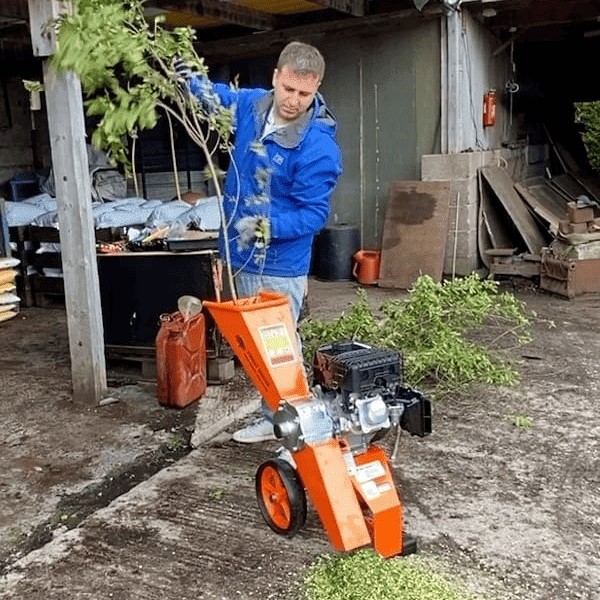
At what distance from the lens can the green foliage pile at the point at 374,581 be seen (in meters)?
2.17

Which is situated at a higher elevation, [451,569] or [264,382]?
[264,382]

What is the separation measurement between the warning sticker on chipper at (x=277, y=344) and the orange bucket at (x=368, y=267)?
4796mm

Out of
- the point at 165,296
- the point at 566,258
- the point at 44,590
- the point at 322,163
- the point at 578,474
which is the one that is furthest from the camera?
the point at 566,258

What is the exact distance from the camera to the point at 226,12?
6.35 meters

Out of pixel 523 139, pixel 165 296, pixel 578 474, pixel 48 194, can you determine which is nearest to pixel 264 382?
pixel 578 474

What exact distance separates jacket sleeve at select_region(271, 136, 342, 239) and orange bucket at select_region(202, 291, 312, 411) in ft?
1.23

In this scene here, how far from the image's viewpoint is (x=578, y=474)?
3041 mm

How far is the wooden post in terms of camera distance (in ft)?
12.1

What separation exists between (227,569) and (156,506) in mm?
536

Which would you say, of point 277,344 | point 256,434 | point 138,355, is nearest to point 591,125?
point 138,355

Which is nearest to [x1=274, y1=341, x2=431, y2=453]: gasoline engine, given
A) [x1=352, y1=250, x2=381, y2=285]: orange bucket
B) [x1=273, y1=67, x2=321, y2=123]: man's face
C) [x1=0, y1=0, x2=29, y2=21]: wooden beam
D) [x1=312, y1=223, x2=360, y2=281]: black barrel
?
[x1=273, y1=67, x2=321, y2=123]: man's face

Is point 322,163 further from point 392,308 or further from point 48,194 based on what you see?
point 48,194

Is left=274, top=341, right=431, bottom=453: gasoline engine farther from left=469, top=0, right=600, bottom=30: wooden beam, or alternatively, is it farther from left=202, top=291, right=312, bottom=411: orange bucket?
left=469, top=0, right=600, bottom=30: wooden beam

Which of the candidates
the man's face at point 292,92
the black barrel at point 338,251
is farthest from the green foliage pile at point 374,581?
the black barrel at point 338,251
